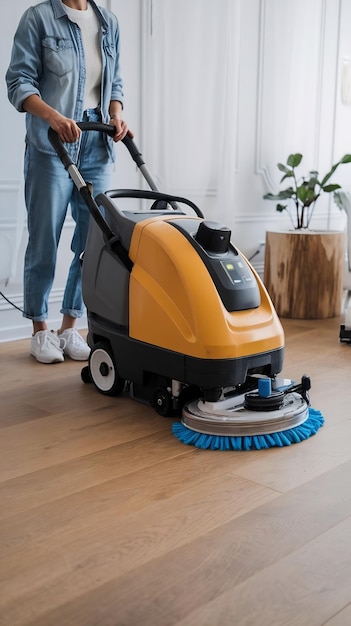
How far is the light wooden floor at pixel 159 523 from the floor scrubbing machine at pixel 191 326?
0.24ft

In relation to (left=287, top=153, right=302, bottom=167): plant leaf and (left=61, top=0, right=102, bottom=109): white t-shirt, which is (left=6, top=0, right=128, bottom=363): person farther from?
(left=287, top=153, right=302, bottom=167): plant leaf

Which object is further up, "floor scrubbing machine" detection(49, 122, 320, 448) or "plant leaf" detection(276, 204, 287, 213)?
"plant leaf" detection(276, 204, 287, 213)

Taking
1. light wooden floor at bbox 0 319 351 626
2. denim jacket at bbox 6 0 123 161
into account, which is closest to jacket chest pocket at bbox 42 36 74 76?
denim jacket at bbox 6 0 123 161

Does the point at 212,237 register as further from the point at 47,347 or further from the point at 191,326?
the point at 47,347

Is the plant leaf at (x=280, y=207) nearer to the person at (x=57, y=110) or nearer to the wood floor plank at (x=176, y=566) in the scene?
the person at (x=57, y=110)

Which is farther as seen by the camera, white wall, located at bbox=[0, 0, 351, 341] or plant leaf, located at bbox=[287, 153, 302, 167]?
plant leaf, located at bbox=[287, 153, 302, 167]

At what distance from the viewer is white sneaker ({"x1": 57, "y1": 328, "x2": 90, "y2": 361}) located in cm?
250

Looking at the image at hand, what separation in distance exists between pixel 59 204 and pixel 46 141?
0.21 meters

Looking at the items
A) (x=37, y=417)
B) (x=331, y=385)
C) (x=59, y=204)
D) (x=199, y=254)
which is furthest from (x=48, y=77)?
(x=331, y=385)

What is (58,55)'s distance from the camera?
2.28 metres

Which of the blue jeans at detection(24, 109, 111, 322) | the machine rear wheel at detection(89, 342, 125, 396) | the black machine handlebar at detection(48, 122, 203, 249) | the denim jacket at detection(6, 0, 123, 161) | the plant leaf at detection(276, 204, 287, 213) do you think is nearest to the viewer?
the black machine handlebar at detection(48, 122, 203, 249)

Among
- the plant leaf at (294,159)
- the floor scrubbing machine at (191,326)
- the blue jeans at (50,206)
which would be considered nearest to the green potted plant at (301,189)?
the plant leaf at (294,159)

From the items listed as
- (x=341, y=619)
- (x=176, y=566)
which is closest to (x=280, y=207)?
(x=176, y=566)

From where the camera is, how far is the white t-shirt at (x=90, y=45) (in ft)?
7.57
